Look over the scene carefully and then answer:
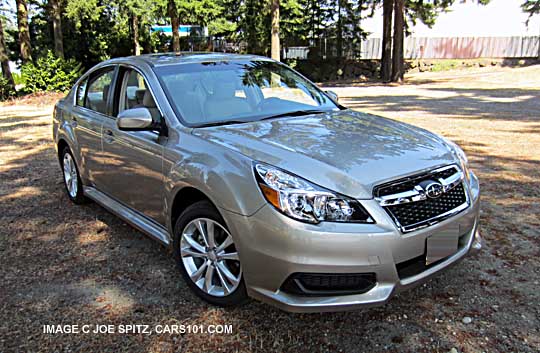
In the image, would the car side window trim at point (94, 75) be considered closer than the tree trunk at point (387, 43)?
Yes

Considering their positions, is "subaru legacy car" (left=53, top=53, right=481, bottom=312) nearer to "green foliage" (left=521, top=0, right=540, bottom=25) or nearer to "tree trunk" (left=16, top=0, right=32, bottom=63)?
"tree trunk" (left=16, top=0, right=32, bottom=63)

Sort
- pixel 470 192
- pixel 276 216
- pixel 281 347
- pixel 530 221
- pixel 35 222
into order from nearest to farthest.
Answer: pixel 276 216, pixel 281 347, pixel 470 192, pixel 530 221, pixel 35 222

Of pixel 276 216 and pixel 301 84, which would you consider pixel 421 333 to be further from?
pixel 301 84

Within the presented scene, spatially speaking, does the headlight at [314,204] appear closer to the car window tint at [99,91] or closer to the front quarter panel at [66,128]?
the car window tint at [99,91]

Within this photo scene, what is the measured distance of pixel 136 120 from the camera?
3.37 meters

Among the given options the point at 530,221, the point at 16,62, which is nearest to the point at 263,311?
the point at 530,221

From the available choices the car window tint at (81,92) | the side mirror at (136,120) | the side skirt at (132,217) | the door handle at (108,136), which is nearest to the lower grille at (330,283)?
the side skirt at (132,217)

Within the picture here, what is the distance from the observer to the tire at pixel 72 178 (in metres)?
5.06

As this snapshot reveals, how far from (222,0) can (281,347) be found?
115ft

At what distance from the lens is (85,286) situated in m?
3.47

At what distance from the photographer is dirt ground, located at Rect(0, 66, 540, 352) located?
277 centimetres

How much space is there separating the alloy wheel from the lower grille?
0.43 m

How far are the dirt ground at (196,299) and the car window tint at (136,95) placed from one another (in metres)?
1.21

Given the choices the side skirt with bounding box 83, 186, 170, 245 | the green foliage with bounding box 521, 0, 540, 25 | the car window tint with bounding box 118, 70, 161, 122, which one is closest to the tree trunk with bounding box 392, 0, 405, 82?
the green foliage with bounding box 521, 0, 540, 25
